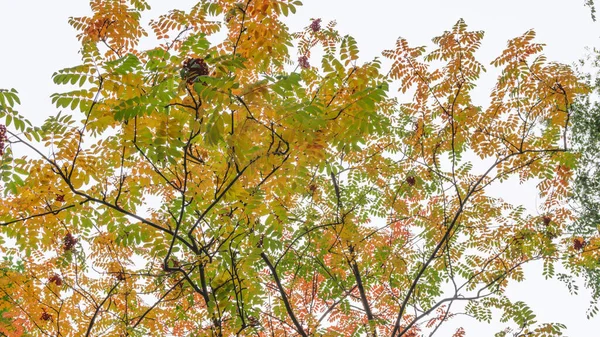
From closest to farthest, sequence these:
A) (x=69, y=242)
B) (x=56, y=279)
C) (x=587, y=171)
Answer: (x=69, y=242), (x=56, y=279), (x=587, y=171)

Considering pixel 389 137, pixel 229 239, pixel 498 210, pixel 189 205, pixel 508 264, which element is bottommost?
pixel 229 239

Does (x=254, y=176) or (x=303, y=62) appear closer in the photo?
(x=254, y=176)

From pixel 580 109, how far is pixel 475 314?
8399 mm

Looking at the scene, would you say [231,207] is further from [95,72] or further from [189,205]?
[95,72]

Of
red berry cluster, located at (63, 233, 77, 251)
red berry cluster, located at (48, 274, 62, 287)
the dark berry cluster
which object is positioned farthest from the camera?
red berry cluster, located at (48, 274, 62, 287)

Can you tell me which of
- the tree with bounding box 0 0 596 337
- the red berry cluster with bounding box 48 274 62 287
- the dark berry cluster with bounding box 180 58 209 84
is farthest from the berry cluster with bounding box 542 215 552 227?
the red berry cluster with bounding box 48 274 62 287

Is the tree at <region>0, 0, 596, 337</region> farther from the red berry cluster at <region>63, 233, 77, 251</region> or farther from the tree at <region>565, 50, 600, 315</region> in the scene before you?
the tree at <region>565, 50, 600, 315</region>

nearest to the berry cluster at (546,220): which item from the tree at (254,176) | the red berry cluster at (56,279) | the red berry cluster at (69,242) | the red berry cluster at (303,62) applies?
the tree at (254,176)

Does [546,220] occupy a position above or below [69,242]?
above

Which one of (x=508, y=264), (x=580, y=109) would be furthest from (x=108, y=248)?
(x=580, y=109)

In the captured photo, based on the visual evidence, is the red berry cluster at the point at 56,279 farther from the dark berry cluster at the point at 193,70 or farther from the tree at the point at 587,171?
the tree at the point at 587,171

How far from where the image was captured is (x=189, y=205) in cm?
362

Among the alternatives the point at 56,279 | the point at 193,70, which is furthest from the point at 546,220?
the point at 56,279

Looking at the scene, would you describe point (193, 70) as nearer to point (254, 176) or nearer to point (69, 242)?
point (254, 176)
